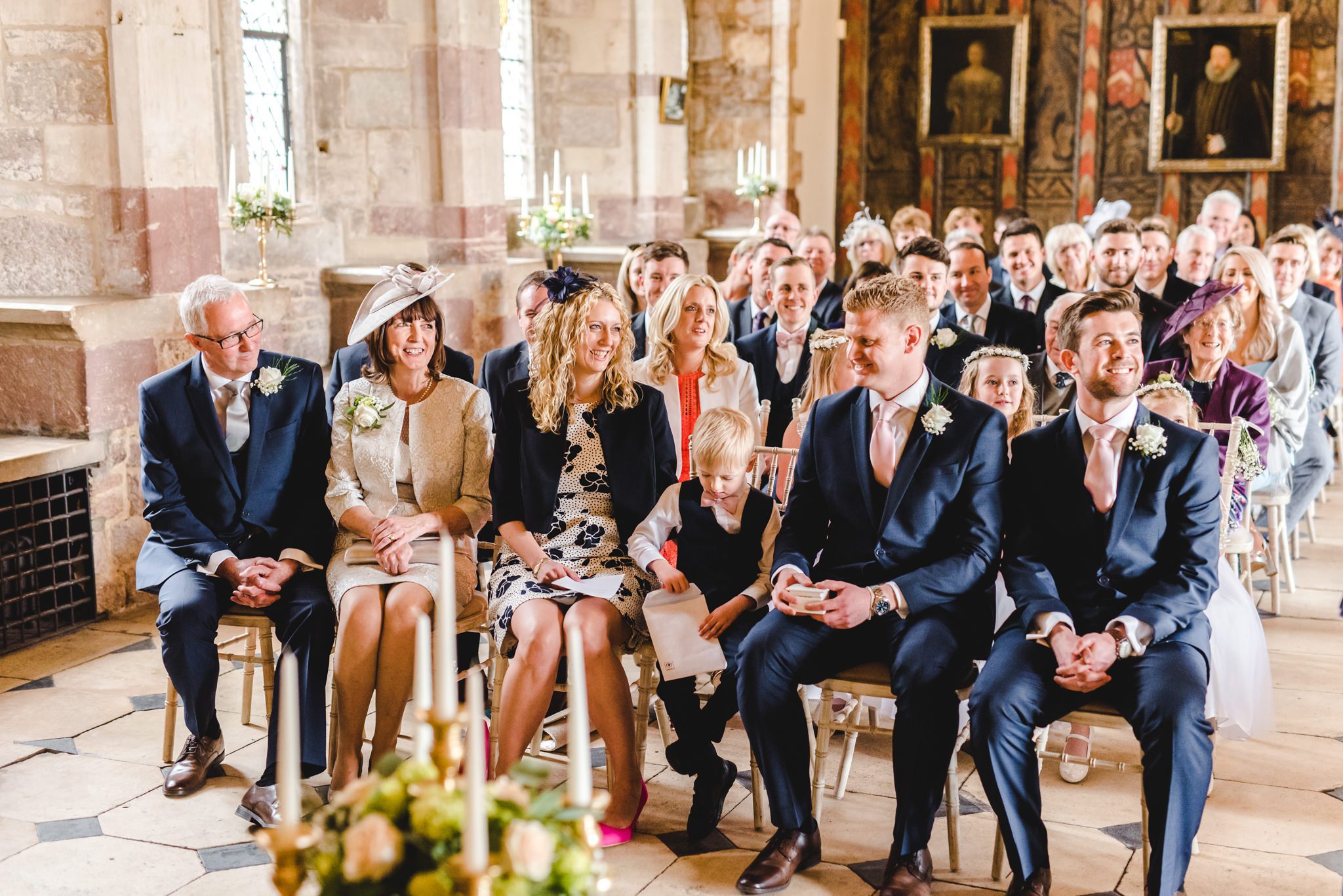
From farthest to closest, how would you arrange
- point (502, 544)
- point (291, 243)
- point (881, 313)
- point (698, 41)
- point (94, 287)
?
point (698, 41), point (291, 243), point (94, 287), point (502, 544), point (881, 313)

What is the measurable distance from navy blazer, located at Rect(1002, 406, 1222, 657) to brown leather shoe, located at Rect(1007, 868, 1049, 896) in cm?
56

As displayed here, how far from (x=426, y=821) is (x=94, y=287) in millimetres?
4587

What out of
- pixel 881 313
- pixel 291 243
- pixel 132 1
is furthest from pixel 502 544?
pixel 291 243

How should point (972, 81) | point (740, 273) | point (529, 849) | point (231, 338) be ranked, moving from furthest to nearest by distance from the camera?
point (972, 81)
point (740, 273)
point (231, 338)
point (529, 849)

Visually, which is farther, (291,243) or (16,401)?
(291,243)

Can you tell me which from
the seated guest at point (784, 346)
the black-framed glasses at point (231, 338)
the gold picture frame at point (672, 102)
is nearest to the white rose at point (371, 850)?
Answer: the black-framed glasses at point (231, 338)

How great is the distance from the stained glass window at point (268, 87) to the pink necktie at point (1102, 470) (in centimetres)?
477

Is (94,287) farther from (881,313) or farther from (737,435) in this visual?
(881,313)

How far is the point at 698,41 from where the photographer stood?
1142cm

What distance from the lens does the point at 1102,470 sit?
333cm

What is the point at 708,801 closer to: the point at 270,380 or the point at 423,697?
the point at 270,380

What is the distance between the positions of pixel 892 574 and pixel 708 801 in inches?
30.0

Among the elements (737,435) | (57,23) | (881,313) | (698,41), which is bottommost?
(737,435)

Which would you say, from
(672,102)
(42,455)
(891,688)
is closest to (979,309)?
(891,688)
